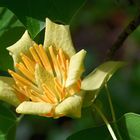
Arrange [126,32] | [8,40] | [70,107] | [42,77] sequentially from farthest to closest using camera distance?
[126,32], [8,40], [42,77], [70,107]

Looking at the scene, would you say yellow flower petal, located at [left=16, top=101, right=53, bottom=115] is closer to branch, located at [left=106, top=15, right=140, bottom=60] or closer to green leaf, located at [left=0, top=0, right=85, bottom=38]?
green leaf, located at [left=0, top=0, right=85, bottom=38]

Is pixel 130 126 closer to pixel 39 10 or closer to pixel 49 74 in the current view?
pixel 49 74

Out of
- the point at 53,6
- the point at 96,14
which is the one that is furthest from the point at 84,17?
the point at 53,6

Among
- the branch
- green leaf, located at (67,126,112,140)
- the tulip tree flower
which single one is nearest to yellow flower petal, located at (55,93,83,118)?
the tulip tree flower

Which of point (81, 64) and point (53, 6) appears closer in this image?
point (81, 64)

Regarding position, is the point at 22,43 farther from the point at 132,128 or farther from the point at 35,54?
the point at 132,128

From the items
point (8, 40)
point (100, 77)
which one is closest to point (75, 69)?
point (100, 77)

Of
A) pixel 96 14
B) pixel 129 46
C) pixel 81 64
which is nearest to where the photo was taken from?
pixel 81 64
